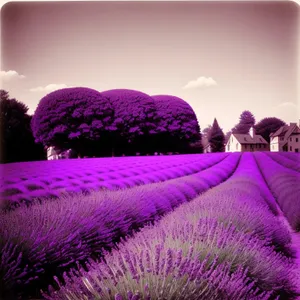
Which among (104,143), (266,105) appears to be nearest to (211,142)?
(266,105)

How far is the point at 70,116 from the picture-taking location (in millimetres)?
4312

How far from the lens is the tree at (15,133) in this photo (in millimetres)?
3586

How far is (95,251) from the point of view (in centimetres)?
329

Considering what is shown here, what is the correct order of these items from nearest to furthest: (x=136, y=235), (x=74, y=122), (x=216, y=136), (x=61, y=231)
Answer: (x=61, y=231), (x=136, y=235), (x=74, y=122), (x=216, y=136)

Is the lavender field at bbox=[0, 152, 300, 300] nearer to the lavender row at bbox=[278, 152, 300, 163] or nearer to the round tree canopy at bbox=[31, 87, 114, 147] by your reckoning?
the lavender row at bbox=[278, 152, 300, 163]

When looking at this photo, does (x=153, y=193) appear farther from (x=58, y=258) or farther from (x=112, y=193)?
(x=58, y=258)

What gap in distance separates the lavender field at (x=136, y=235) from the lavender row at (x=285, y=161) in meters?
0.01

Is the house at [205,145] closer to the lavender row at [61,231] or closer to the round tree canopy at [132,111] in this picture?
the round tree canopy at [132,111]

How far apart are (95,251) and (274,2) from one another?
369cm

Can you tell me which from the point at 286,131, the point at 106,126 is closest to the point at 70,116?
the point at 106,126

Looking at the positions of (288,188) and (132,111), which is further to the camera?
(288,188)

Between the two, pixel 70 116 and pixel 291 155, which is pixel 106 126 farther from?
pixel 291 155

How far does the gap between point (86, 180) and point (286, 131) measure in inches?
108

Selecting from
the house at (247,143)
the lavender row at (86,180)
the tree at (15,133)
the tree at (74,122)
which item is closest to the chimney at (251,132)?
the house at (247,143)
